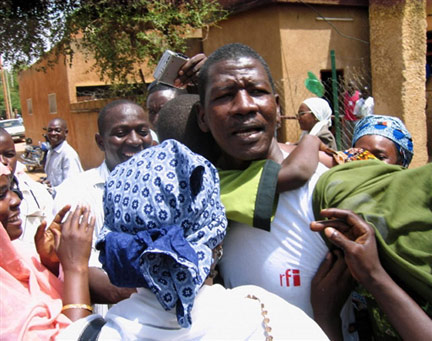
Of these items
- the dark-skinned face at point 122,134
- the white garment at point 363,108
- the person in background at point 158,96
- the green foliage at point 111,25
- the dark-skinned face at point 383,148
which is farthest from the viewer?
the green foliage at point 111,25

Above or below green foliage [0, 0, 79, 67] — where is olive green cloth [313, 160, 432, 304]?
below

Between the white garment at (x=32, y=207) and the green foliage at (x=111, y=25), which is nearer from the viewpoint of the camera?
the white garment at (x=32, y=207)

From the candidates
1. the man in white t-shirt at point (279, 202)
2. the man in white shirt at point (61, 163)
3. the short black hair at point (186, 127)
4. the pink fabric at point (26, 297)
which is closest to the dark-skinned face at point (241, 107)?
the man in white t-shirt at point (279, 202)

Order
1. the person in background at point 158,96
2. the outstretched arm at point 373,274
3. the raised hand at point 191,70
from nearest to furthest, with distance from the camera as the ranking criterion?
the outstretched arm at point 373,274 → the raised hand at point 191,70 → the person in background at point 158,96

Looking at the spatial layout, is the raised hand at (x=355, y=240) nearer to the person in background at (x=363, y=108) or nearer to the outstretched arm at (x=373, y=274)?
the outstretched arm at (x=373, y=274)

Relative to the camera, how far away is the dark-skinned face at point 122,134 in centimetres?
263

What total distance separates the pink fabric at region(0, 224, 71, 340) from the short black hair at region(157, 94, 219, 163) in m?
0.72

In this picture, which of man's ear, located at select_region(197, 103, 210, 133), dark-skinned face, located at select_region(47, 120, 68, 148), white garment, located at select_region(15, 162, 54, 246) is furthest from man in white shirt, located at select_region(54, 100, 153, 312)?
dark-skinned face, located at select_region(47, 120, 68, 148)

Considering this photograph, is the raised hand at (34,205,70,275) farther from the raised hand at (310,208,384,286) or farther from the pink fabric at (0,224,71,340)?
the raised hand at (310,208,384,286)

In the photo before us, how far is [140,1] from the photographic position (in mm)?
7875

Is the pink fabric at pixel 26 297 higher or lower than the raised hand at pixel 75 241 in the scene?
lower

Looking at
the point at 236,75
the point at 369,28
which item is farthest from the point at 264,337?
the point at 369,28

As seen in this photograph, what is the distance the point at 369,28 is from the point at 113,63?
4.99m

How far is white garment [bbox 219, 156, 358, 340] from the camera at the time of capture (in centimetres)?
141
